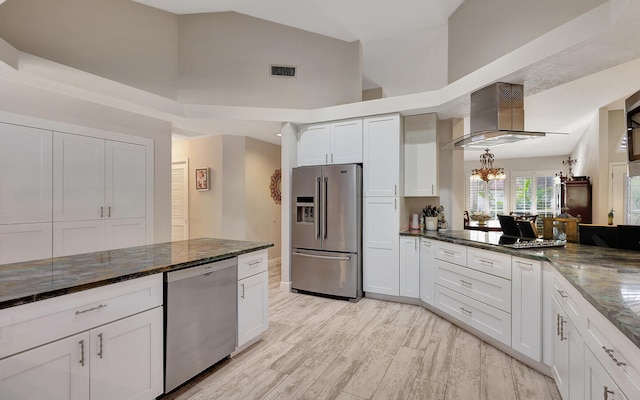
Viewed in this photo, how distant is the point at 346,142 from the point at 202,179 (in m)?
2.96

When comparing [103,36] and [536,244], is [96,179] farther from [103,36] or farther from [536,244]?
[536,244]

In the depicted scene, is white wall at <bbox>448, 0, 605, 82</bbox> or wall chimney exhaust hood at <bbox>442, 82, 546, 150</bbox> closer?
white wall at <bbox>448, 0, 605, 82</bbox>

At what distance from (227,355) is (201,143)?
4259 mm

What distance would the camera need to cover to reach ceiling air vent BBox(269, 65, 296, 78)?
14.8 ft

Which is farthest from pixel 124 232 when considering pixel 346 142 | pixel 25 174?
pixel 346 142

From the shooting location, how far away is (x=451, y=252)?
3180mm

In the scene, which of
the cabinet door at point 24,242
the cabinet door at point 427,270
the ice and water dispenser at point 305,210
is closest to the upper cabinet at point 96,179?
A: the cabinet door at point 24,242

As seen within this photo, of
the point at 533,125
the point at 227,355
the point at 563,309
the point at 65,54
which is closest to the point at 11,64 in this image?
the point at 65,54

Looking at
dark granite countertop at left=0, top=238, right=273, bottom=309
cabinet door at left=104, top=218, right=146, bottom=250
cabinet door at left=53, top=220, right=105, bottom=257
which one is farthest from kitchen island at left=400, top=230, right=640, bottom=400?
cabinet door at left=53, top=220, right=105, bottom=257

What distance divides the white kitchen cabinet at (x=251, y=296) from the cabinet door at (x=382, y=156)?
181cm

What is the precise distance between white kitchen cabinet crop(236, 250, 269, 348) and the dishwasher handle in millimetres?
119

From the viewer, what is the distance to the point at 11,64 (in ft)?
8.49

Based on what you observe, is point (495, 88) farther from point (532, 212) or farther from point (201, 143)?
point (532, 212)

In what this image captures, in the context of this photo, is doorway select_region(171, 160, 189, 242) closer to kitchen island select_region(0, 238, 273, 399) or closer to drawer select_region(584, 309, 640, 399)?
kitchen island select_region(0, 238, 273, 399)
